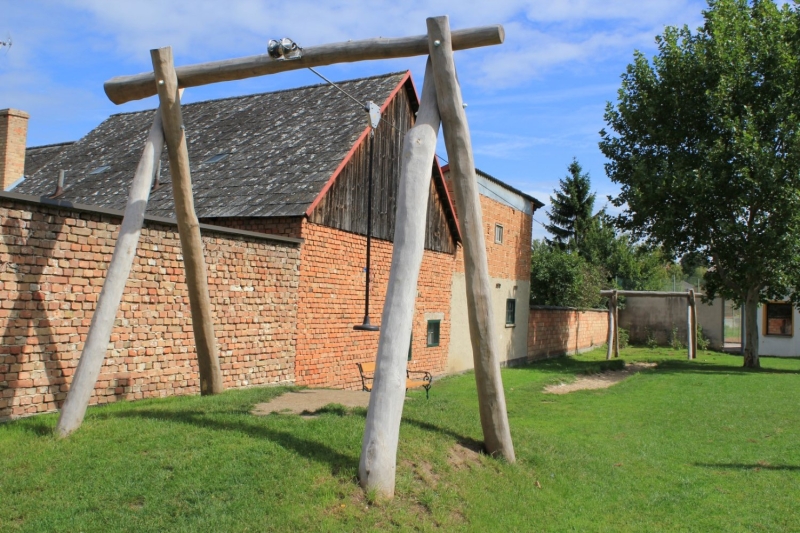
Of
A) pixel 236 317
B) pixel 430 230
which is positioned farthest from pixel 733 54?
pixel 236 317

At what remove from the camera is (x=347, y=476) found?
614cm

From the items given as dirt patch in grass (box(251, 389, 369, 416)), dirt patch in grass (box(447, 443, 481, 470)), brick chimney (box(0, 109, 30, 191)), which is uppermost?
brick chimney (box(0, 109, 30, 191))

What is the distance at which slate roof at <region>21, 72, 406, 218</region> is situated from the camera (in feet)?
47.0

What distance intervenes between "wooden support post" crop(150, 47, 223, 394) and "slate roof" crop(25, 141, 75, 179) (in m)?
15.8

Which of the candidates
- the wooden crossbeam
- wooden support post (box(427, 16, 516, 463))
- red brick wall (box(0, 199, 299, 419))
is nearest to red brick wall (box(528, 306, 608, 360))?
red brick wall (box(0, 199, 299, 419))

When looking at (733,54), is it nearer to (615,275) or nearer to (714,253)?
(714,253)

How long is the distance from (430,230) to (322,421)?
1114cm

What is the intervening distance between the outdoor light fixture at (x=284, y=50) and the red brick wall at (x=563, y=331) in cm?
1981

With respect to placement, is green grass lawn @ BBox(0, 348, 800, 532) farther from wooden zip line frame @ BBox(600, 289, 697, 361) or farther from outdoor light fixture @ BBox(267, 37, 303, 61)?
wooden zip line frame @ BBox(600, 289, 697, 361)

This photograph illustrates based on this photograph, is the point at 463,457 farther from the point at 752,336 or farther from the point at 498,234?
the point at 752,336

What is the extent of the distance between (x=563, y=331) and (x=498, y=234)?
8.38 meters

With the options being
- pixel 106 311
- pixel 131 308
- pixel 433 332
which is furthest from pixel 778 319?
pixel 106 311

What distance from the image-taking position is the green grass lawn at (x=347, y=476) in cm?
555

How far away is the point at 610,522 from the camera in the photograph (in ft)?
22.4
